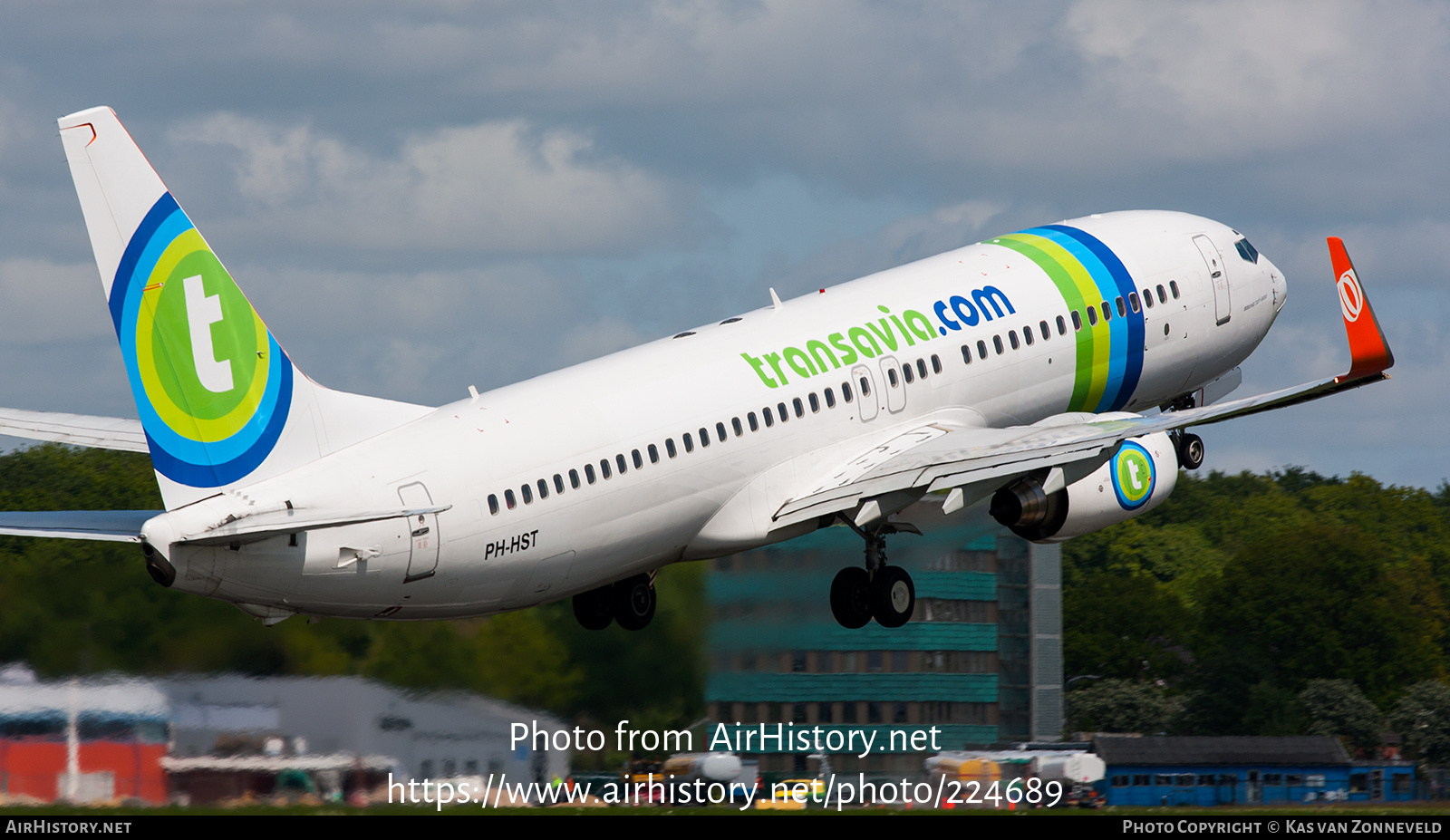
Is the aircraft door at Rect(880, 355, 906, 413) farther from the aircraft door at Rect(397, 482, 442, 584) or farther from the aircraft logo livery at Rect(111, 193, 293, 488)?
the aircraft logo livery at Rect(111, 193, 293, 488)

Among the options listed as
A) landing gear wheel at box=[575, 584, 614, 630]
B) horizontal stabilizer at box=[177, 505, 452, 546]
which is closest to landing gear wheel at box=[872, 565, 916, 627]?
landing gear wheel at box=[575, 584, 614, 630]

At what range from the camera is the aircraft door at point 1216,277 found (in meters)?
40.8

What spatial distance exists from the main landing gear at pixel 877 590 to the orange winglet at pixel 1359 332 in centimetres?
817

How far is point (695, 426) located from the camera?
31.6 meters

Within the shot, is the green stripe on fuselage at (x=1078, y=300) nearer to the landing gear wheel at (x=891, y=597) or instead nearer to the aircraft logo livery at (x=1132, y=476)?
the aircraft logo livery at (x=1132, y=476)

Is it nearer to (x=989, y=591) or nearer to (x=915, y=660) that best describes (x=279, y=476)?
(x=915, y=660)

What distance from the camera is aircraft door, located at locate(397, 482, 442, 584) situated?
91.6 feet

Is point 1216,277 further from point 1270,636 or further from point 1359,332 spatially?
point 1270,636

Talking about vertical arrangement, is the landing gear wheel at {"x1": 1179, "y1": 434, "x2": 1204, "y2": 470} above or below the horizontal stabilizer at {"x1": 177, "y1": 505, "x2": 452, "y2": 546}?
above

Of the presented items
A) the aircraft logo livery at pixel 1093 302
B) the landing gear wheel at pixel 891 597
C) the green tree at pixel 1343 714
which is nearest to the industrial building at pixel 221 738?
the landing gear wheel at pixel 891 597

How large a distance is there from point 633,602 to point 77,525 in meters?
11.3

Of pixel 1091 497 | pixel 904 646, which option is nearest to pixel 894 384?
pixel 1091 497

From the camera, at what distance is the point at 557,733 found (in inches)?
1379

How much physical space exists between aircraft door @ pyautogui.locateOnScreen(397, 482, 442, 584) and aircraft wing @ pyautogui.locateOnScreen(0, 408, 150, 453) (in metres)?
5.58
